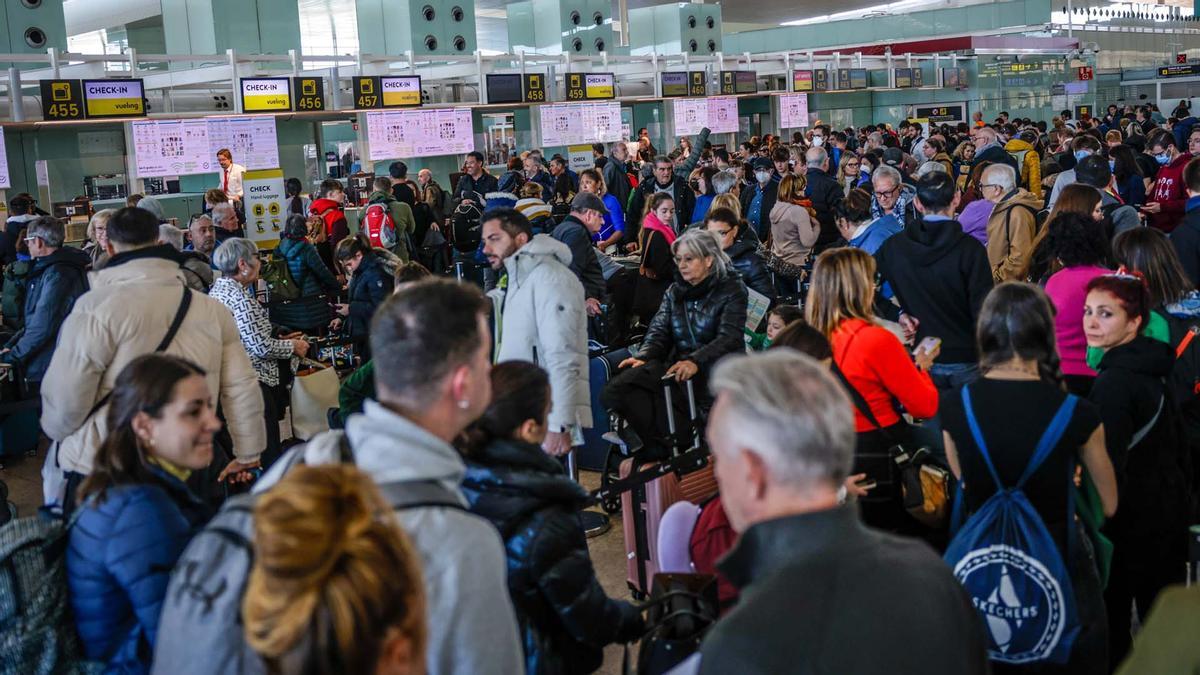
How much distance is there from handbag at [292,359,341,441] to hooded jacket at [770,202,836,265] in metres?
3.98

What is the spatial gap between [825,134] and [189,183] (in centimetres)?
948

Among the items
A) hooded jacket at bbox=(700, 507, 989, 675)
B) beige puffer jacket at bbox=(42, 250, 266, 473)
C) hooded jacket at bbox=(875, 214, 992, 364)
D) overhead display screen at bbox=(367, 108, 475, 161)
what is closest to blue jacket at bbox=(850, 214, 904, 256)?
hooded jacket at bbox=(875, 214, 992, 364)

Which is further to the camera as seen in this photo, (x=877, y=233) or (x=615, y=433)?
(x=877, y=233)

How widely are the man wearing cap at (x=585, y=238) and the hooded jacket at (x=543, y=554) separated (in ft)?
15.3

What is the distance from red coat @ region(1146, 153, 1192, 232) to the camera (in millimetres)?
9125

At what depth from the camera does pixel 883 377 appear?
3934 millimetres

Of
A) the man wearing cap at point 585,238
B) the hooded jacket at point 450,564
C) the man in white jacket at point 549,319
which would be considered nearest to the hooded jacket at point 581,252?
the man wearing cap at point 585,238

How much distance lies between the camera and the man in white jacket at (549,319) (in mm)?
5031

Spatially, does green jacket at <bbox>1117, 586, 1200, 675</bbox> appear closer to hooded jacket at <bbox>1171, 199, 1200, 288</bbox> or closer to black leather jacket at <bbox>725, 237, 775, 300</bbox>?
hooded jacket at <bbox>1171, 199, 1200, 288</bbox>

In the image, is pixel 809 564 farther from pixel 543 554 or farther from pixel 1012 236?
pixel 1012 236

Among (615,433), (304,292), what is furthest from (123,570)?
(304,292)

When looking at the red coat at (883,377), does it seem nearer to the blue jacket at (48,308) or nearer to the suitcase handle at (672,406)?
the suitcase handle at (672,406)

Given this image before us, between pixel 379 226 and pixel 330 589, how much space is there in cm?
1017

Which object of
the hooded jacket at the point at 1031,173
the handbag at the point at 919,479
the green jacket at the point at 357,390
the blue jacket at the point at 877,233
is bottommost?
the handbag at the point at 919,479
